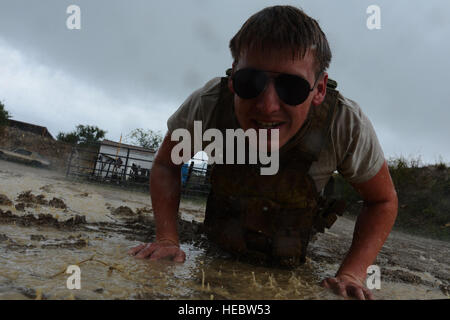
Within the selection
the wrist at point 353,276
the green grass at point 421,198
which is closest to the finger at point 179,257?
the wrist at point 353,276

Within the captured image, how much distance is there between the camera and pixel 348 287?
176 centimetres

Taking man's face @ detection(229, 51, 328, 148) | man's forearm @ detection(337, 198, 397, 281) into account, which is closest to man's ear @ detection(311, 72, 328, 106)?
man's face @ detection(229, 51, 328, 148)

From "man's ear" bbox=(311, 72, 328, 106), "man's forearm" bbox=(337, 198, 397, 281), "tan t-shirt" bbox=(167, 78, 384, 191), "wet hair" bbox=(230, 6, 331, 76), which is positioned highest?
"wet hair" bbox=(230, 6, 331, 76)

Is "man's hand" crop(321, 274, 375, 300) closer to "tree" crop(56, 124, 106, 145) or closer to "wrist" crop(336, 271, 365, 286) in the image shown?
"wrist" crop(336, 271, 365, 286)

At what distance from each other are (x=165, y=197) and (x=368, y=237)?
1.29m

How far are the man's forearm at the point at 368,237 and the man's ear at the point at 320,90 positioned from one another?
2.38ft

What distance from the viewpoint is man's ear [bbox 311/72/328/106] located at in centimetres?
190

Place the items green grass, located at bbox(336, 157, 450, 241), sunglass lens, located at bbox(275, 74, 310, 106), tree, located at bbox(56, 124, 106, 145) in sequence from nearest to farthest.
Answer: sunglass lens, located at bbox(275, 74, 310, 106) < green grass, located at bbox(336, 157, 450, 241) < tree, located at bbox(56, 124, 106, 145)

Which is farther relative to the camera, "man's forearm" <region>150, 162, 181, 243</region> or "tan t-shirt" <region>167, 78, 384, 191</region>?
"man's forearm" <region>150, 162, 181, 243</region>

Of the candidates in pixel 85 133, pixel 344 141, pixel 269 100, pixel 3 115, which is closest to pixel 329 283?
pixel 344 141

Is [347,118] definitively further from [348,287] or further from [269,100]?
[348,287]
